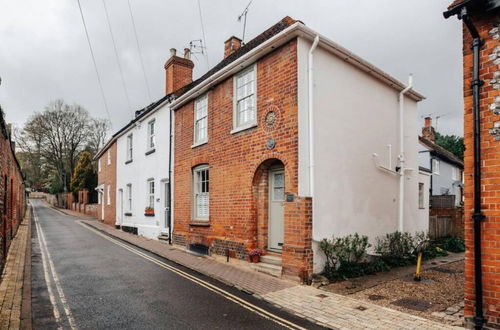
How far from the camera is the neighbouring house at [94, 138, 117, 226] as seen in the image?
23.7m

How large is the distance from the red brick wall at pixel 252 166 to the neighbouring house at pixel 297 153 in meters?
0.03

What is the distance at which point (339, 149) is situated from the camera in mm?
9273

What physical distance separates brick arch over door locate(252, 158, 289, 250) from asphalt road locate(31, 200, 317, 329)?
1966mm

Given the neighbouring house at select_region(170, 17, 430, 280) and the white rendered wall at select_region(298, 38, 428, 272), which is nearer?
the neighbouring house at select_region(170, 17, 430, 280)

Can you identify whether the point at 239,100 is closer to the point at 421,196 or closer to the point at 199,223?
the point at 199,223

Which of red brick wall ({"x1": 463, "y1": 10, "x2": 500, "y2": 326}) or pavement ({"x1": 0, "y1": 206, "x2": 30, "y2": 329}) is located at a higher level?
red brick wall ({"x1": 463, "y1": 10, "x2": 500, "y2": 326})

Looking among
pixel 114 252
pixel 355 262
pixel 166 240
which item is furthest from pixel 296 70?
pixel 166 240

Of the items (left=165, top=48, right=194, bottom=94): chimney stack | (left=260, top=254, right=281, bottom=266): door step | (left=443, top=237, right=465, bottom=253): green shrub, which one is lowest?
(left=443, top=237, right=465, bottom=253): green shrub

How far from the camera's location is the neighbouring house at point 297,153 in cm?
840

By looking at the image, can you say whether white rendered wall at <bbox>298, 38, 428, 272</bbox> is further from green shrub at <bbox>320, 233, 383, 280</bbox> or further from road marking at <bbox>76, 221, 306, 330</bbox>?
road marking at <bbox>76, 221, 306, 330</bbox>

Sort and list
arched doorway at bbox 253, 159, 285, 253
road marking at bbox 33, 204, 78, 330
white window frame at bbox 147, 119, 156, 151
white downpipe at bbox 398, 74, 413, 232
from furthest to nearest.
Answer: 1. white window frame at bbox 147, 119, 156, 151
2. white downpipe at bbox 398, 74, 413, 232
3. arched doorway at bbox 253, 159, 285, 253
4. road marking at bbox 33, 204, 78, 330

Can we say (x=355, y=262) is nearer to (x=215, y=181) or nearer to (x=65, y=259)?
(x=215, y=181)

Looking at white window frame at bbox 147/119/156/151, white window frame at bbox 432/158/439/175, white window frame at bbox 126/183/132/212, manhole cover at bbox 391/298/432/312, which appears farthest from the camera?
white window frame at bbox 432/158/439/175

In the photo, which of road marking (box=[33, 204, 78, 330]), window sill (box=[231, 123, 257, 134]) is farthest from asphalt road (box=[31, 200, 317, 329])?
window sill (box=[231, 123, 257, 134])
